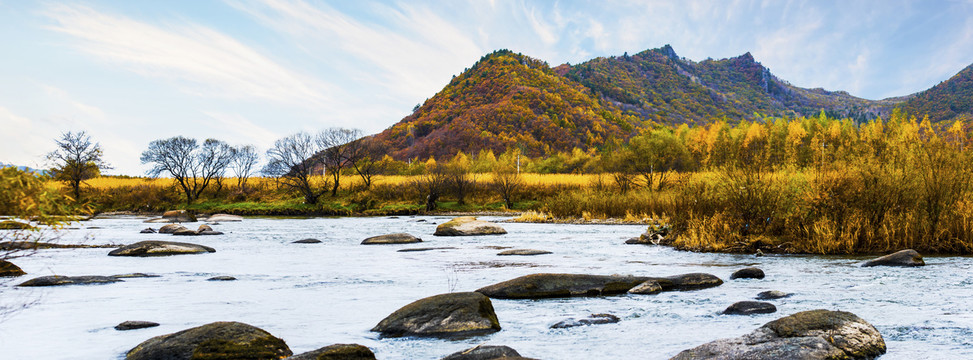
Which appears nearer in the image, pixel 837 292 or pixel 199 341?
pixel 199 341

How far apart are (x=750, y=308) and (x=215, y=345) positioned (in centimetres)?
750

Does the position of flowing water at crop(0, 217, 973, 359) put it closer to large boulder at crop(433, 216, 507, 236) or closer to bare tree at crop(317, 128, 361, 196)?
large boulder at crop(433, 216, 507, 236)

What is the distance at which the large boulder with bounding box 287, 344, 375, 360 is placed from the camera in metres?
6.01

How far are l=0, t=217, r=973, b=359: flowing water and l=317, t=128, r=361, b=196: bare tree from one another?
42233mm

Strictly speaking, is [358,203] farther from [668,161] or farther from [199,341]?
[199,341]

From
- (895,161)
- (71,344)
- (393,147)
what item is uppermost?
(393,147)

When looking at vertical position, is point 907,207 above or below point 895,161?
below

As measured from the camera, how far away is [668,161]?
151 ft

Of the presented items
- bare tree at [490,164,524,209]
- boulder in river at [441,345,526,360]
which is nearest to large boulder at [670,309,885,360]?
boulder in river at [441,345,526,360]

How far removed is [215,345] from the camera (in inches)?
254

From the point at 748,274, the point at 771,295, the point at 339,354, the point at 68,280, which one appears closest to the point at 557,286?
the point at 771,295

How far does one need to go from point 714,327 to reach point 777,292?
3.08 m

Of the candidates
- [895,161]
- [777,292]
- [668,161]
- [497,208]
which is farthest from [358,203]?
[777,292]

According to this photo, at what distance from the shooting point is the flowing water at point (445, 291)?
752 cm
